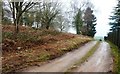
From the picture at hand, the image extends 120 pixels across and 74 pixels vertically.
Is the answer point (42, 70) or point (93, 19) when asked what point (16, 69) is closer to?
point (42, 70)

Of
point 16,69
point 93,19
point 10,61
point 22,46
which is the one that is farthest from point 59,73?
point 93,19

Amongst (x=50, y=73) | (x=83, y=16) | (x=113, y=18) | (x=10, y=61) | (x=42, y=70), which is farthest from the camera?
(x=83, y=16)

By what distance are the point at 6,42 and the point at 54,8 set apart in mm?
25295

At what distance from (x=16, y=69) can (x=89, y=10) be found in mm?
50913

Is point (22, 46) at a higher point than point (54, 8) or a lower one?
lower

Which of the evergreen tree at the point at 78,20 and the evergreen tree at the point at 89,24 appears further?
the evergreen tree at the point at 89,24

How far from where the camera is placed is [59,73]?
9.71 metres

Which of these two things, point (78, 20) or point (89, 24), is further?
point (89, 24)

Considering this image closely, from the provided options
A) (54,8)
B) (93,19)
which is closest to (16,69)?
(54,8)

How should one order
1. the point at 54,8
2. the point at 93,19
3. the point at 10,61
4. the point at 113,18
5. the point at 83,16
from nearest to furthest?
the point at 10,61 < the point at 54,8 < the point at 113,18 < the point at 83,16 < the point at 93,19

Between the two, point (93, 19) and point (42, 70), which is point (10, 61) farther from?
point (93, 19)

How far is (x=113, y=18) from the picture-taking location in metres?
50.0

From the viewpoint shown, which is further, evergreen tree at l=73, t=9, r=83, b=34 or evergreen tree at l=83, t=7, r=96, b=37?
evergreen tree at l=83, t=7, r=96, b=37

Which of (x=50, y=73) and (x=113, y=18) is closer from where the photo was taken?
(x=50, y=73)
